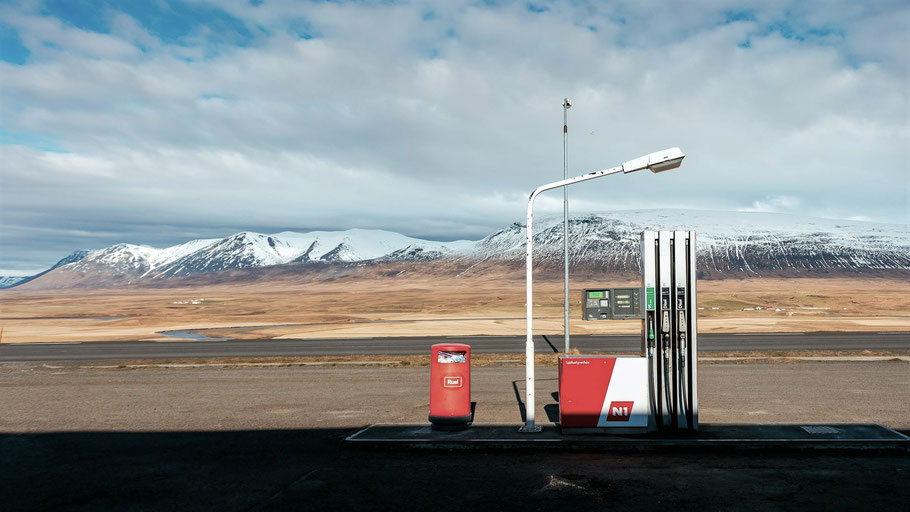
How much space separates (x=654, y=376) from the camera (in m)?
10.5

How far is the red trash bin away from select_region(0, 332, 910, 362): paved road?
48.9ft

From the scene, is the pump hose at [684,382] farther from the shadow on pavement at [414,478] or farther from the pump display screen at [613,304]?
the pump display screen at [613,304]

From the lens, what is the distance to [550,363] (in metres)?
21.4

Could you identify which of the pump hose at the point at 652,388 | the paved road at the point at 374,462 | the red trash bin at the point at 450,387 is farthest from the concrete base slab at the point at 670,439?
the pump hose at the point at 652,388

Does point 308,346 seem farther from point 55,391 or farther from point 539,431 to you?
point 539,431

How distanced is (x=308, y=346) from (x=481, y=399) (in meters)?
17.9

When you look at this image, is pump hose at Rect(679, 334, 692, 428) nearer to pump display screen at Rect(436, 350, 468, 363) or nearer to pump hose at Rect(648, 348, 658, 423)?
pump hose at Rect(648, 348, 658, 423)

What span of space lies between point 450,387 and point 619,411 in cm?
292

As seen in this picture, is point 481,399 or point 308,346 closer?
point 481,399

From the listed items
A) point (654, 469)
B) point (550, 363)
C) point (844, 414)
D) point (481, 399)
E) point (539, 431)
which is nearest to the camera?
point (654, 469)

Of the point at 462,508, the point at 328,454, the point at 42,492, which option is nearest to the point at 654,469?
the point at 462,508

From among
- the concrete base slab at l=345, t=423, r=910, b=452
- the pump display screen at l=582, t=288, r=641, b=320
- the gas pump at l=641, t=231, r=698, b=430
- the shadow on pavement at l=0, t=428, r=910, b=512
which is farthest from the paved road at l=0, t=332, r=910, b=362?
the shadow on pavement at l=0, t=428, r=910, b=512

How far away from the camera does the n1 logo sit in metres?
10.4

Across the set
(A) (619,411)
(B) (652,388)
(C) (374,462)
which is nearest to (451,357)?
(C) (374,462)
